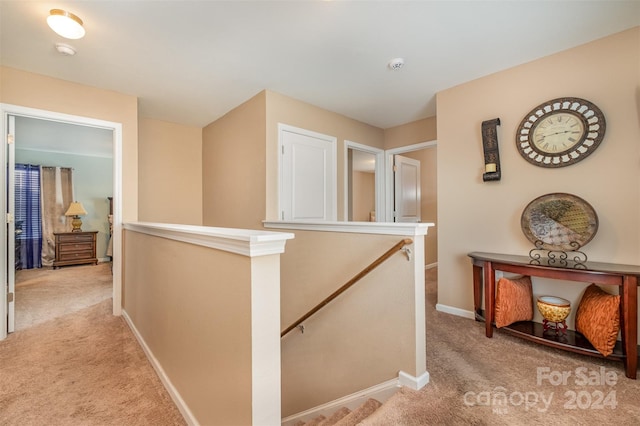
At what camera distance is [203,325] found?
1.32m

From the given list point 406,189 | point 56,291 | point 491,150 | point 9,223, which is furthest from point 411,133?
point 56,291

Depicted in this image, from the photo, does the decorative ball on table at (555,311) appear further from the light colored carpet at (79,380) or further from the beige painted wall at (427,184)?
the beige painted wall at (427,184)

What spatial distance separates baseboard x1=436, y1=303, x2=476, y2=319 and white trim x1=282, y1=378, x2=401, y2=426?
1.48 m

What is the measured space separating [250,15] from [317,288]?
2.23m

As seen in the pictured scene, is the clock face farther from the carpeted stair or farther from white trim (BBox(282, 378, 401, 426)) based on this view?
the carpeted stair

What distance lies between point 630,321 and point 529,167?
4.37ft

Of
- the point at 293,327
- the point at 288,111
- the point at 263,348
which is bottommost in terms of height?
the point at 293,327

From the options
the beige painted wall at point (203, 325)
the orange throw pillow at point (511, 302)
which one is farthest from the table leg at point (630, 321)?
the beige painted wall at point (203, 325)

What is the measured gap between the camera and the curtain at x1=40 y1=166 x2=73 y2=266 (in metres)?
5.36

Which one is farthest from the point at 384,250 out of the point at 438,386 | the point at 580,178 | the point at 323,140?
the point at 323,140

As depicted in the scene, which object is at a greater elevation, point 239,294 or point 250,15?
point 250,15

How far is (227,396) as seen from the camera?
115 centimetres

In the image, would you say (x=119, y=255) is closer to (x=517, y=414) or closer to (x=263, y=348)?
(x=263, y=348)

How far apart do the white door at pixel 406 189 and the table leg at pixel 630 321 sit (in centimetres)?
283
